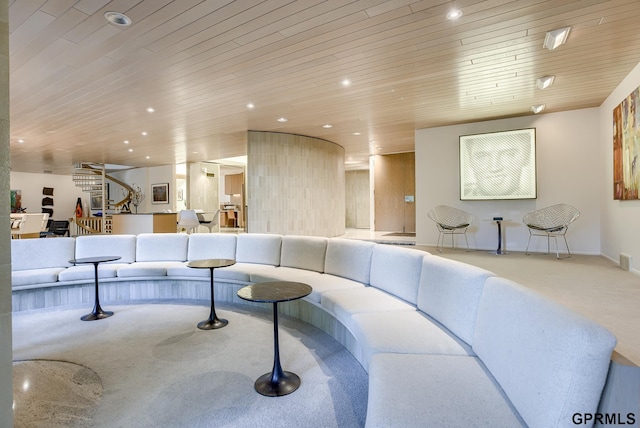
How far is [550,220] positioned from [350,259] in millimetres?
4838

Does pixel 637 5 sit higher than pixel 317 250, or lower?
higher

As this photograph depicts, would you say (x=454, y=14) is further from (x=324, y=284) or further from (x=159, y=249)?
(x=159, y=249)

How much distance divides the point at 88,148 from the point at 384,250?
9.64 metres

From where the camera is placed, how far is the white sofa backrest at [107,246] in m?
4.69

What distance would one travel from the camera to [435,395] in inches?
54.1

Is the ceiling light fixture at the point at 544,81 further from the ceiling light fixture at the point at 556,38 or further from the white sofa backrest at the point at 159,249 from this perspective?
the white sofa backrest at the point at 159,249

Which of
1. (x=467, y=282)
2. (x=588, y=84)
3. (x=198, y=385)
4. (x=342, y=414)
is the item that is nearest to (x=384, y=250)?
(x=467, y=282)

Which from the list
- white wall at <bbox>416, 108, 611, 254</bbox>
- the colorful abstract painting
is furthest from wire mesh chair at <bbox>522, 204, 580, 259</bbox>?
the colorful abstract painting

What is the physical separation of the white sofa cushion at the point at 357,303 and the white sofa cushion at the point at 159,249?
2879mm

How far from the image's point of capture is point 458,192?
23.0ft

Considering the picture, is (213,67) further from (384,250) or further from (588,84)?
(588,84)

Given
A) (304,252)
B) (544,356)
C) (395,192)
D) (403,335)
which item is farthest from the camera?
(395,192)

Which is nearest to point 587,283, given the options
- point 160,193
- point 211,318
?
point 211,318

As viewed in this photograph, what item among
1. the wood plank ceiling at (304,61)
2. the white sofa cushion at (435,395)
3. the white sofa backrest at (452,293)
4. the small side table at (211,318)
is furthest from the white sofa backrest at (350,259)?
the wood plank ceiling at (304,61)
